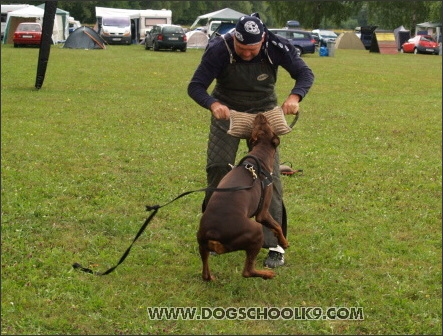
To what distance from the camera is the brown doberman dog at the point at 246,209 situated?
4.48m

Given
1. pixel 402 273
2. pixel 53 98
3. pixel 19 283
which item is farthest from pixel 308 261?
pixel 53 98

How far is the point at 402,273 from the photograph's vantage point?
5.29 metres

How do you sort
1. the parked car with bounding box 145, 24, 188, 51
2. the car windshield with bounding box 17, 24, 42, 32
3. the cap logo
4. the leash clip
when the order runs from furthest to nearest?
the parked car with bounding box 145, 24, 188, 51 → the car windshield with bounding box 17, 24, 42, 32 → the cap logo → the leash clip

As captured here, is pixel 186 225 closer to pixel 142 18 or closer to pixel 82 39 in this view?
pixel 82 39

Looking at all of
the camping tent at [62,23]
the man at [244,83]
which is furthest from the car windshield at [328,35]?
the man at [244,83]

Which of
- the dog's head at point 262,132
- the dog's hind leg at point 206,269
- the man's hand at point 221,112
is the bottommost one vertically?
the dog's hind leg at point 206,269

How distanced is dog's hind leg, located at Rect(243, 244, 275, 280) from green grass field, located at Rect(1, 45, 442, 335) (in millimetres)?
125

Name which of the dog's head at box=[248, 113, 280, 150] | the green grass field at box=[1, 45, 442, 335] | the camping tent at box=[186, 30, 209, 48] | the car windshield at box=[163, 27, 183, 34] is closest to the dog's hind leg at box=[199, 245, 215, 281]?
the green grass field at box=[1, 45, 442, 335]

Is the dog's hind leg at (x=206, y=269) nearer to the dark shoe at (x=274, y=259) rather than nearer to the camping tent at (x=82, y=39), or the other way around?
the dark shoe at (x=274, y=259)

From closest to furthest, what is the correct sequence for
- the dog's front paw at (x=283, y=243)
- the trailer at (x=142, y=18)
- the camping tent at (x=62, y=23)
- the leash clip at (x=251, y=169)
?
the leash clip at (x=251, y=169) < the dog's front paw at (x=283, y=243) < the camping tent at (x=62, y=23) < the trailer at (x=142, y=18)

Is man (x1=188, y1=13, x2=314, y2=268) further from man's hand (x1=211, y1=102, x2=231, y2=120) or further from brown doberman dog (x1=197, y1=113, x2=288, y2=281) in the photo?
brown doberman dog (x1=197, y1=113, x2=288, y2=281)

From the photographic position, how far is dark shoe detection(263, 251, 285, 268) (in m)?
5.40

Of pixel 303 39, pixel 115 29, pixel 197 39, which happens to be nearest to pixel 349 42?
pixel 303 39

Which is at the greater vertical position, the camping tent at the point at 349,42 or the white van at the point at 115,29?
the white van at the point at 115,29
